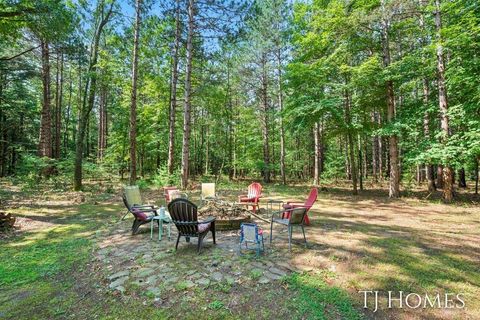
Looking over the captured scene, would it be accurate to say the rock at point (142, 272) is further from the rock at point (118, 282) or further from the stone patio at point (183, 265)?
the rock at point (118, 282)

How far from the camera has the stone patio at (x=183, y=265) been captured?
3.04m

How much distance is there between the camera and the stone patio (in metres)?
3.04

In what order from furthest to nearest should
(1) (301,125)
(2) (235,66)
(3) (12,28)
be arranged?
(2) (235,66), (1) (301,125), (3) (12,28)

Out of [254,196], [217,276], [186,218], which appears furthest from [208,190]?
[217,276]

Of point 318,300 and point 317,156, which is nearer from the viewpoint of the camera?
point 318,300

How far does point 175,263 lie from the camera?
3.64 m

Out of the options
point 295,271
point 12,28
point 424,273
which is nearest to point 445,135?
point 424,273

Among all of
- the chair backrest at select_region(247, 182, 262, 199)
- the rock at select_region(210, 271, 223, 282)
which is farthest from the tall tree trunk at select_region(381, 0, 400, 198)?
the rock at select_region(210, 271, 223, 282)

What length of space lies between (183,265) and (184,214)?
2.54 feet

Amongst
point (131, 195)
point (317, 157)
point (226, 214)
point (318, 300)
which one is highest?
point (317, 157)

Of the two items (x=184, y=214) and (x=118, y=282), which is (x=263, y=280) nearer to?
(x=184, y=214)

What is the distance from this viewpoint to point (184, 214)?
3992 millimetres

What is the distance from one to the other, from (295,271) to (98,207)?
7.00 m

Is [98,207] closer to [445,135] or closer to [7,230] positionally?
[7,230]
